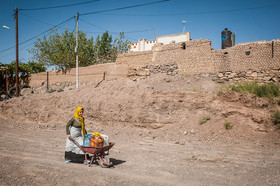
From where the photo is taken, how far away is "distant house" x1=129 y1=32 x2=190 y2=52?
78.4 feet

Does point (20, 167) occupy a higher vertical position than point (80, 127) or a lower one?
lower

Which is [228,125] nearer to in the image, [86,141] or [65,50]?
[86,141]

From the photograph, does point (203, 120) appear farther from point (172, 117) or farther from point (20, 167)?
point (20, 167)

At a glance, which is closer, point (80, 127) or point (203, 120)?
point (80, 127)

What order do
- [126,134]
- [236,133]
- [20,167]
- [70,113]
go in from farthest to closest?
[70,113]
[126,134]
[236,133]
[20,167]

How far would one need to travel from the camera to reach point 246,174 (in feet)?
16.0

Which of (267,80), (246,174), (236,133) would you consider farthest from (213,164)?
(267,80)

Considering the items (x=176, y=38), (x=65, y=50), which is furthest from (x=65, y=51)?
(x=176, y=38)

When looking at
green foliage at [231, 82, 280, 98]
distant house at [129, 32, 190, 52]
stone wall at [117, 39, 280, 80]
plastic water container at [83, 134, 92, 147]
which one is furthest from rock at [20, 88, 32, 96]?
green foliage at [231, 82, 280, 98]

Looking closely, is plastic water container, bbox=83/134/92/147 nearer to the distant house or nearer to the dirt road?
Result: the dirt road

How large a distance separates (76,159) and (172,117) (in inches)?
219

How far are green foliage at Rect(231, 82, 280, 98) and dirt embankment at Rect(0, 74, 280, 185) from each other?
25.5 inches

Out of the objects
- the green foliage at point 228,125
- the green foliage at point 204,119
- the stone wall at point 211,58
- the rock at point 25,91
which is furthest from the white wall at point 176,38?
the green foliage at point 228,125

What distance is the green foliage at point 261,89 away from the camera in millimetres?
9570
